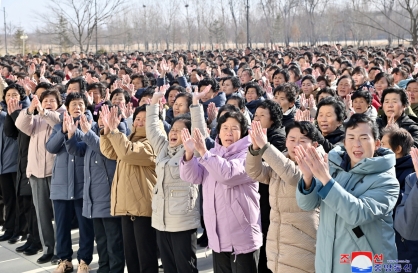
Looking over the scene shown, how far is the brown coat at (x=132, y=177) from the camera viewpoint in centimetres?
500

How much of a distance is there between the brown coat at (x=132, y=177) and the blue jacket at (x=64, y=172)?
0.76m

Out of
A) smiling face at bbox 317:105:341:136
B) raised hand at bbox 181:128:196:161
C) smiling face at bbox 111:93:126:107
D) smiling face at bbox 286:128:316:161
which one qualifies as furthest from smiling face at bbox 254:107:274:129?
smiling face at bbox 111:93:126:107

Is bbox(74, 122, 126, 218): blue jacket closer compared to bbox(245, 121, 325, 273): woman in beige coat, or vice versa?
bbox(245, 121, 325, 273): woman in beige coat

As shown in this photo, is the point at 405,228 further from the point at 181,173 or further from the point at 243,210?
the point at 181,173

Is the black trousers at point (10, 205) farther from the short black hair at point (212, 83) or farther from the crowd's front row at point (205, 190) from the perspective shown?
the short black hair at point (212, 83)

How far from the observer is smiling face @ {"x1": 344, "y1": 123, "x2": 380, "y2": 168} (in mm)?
3357

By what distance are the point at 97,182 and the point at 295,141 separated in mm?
2219

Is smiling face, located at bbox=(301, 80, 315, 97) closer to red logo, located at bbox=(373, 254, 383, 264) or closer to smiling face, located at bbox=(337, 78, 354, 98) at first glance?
smiling face, located at bbox=(337, 78, 354, 98)

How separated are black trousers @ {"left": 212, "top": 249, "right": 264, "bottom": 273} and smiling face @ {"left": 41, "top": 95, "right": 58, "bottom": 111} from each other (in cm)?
274

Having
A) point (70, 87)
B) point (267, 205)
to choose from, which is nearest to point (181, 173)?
point (267, 205)

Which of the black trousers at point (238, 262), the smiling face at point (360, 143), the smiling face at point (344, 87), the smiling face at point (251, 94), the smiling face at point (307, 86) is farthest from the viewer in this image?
the smiling face at point (307, 86)

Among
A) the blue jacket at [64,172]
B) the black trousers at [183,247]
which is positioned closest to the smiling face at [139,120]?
the blue jacket at [64,172]

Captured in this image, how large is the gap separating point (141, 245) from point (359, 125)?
2.40 meters

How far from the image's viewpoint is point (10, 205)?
729cm
